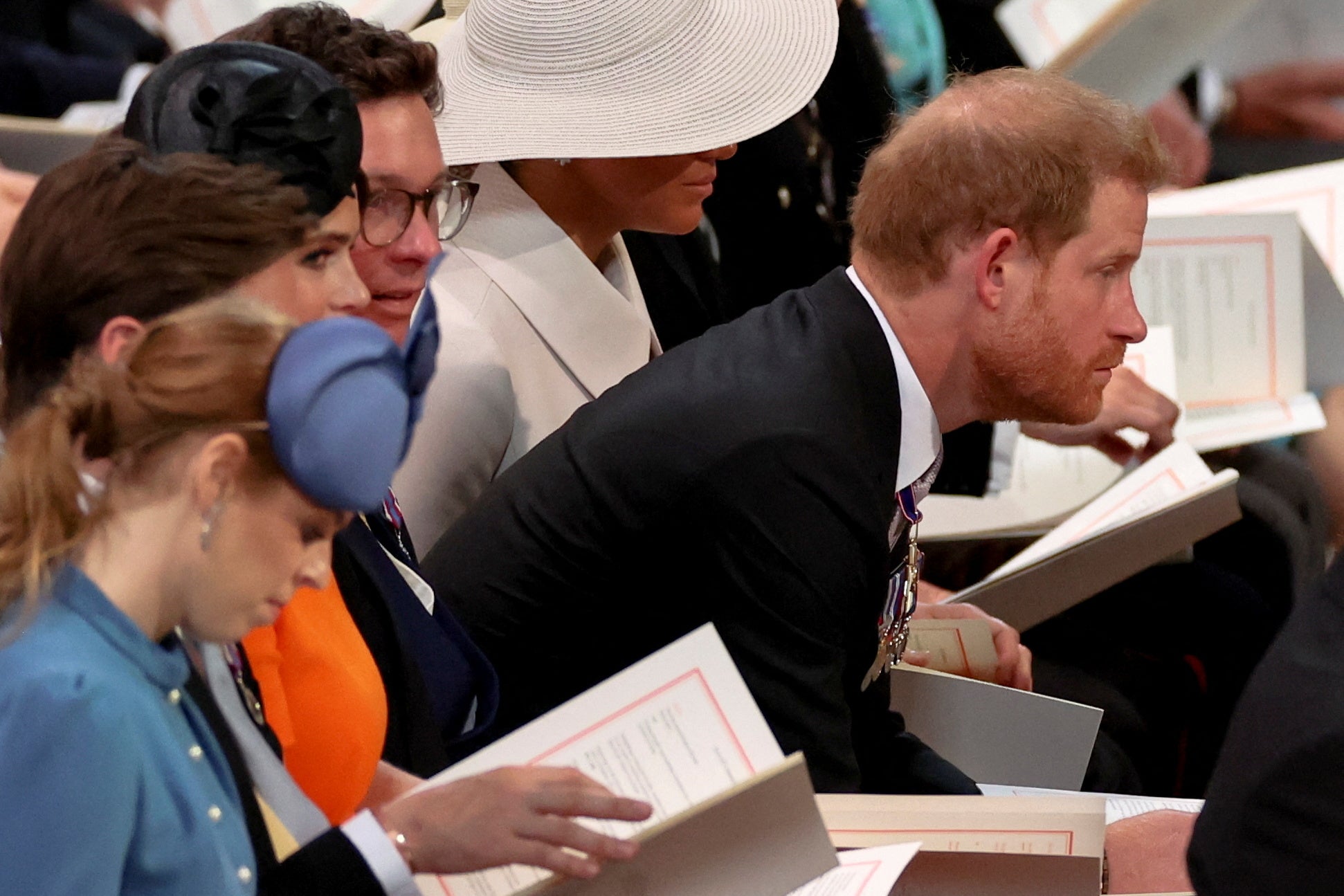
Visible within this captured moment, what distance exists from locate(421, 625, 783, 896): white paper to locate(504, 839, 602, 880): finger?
92 millimetres

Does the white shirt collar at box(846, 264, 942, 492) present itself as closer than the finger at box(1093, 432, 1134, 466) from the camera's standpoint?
Yes

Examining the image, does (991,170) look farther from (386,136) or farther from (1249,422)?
(1249,422)

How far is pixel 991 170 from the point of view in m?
1.57

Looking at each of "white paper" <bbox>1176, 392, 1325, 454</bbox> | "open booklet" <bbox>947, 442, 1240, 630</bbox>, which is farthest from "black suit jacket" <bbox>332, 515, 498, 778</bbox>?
"white paper" <bbox>1176, 392, 1325, 454</bbox>

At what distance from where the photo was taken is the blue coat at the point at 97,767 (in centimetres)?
89

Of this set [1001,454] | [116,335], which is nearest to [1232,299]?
[1001,454]

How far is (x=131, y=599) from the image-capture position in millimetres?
957

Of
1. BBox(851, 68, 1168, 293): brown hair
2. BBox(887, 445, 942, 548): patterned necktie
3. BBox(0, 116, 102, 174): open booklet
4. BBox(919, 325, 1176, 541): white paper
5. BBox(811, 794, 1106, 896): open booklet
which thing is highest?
BBox(0, 116, 102, 174): open booklet

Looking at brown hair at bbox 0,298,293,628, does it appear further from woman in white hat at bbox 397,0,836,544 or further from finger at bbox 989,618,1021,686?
finger at bbox 989,618,1021,686

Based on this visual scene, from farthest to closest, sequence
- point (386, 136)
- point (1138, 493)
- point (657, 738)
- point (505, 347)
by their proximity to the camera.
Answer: point (1138, 493), point (505, 347), point (386, 136), point (657, 738)

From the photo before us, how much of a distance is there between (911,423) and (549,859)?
687 millimetres

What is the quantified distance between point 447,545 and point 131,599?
71 cm

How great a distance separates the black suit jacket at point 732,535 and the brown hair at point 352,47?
406 mm

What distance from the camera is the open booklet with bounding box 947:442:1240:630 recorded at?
1.84 metres
